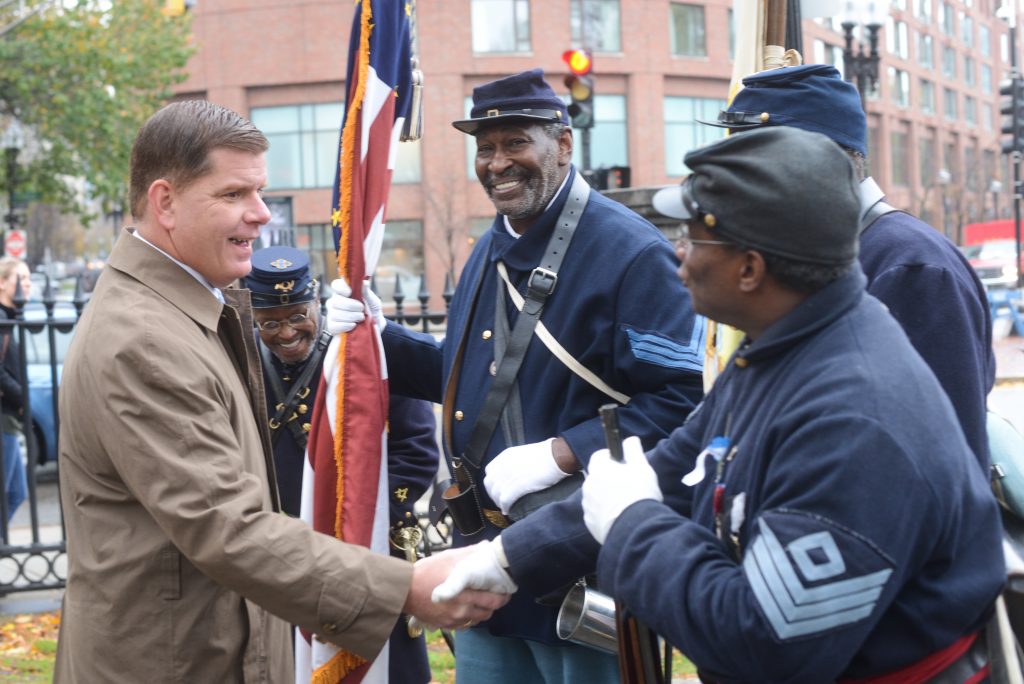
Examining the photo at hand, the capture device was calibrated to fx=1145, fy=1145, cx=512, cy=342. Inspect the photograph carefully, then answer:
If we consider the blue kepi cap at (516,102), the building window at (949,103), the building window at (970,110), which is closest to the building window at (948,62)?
the building window at (949,103)

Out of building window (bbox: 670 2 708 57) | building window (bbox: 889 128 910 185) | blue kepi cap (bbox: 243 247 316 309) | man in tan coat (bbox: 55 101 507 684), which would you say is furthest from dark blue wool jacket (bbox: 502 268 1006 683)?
building window (bbox: 889 128 910 185)

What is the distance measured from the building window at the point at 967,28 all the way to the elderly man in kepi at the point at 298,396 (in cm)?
8067

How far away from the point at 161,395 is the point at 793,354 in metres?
1.42

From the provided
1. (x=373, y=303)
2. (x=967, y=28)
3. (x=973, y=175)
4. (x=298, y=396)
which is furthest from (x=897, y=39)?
(x=373, y=303)

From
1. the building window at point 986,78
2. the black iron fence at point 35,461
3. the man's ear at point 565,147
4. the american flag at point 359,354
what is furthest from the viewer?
the building window at point 986,78

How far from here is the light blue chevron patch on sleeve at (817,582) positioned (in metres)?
1.77

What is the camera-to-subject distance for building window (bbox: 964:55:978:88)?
76.9 meters

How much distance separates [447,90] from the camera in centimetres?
3891

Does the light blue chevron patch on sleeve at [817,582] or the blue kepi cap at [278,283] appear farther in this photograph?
the blue kepi cap at [278,283]

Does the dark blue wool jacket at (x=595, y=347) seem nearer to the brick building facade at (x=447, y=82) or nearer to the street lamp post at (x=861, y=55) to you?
the street lamp post at (x=861, y=55)

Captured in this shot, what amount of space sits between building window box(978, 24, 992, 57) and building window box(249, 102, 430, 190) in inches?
2226

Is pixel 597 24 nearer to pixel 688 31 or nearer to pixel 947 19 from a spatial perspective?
pixel 688 31

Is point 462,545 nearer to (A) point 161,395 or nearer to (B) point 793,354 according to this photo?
(A) point 161,395

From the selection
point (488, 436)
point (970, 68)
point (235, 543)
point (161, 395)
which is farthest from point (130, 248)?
point (970, 68)
